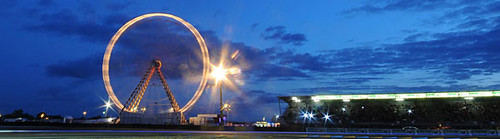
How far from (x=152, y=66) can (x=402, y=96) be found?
60.7 metres

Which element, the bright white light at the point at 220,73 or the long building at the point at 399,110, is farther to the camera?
the long building at the point at 399,110

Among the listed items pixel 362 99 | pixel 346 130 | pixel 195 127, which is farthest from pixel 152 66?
pixel 346 130

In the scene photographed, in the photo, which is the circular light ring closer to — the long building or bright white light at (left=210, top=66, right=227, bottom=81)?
bright white light at (left=210, top=66, right=227, bottom=81)

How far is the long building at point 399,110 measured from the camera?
6569cm

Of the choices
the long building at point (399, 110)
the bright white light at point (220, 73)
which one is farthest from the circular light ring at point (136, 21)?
the long building at point (399, 110)

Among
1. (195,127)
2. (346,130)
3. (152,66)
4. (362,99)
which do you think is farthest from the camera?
(152,66)

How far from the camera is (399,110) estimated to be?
73.1m

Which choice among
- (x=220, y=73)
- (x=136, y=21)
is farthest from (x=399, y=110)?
(x=136, y=21)

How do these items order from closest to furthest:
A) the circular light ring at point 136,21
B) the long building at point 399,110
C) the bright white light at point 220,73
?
1. the bright white light at point 220,73
2. the circular light ring at point 136,21
3. the long building at point 399,110

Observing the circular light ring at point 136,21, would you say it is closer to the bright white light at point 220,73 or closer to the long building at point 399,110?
the bright white light at point 220,73

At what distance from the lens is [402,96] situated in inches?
2653

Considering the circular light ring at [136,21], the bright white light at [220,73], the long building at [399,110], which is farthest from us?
the long building at [399,110]

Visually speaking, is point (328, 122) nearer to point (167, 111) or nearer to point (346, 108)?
point (346, 108)

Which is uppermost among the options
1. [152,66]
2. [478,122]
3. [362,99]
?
[152,66]
